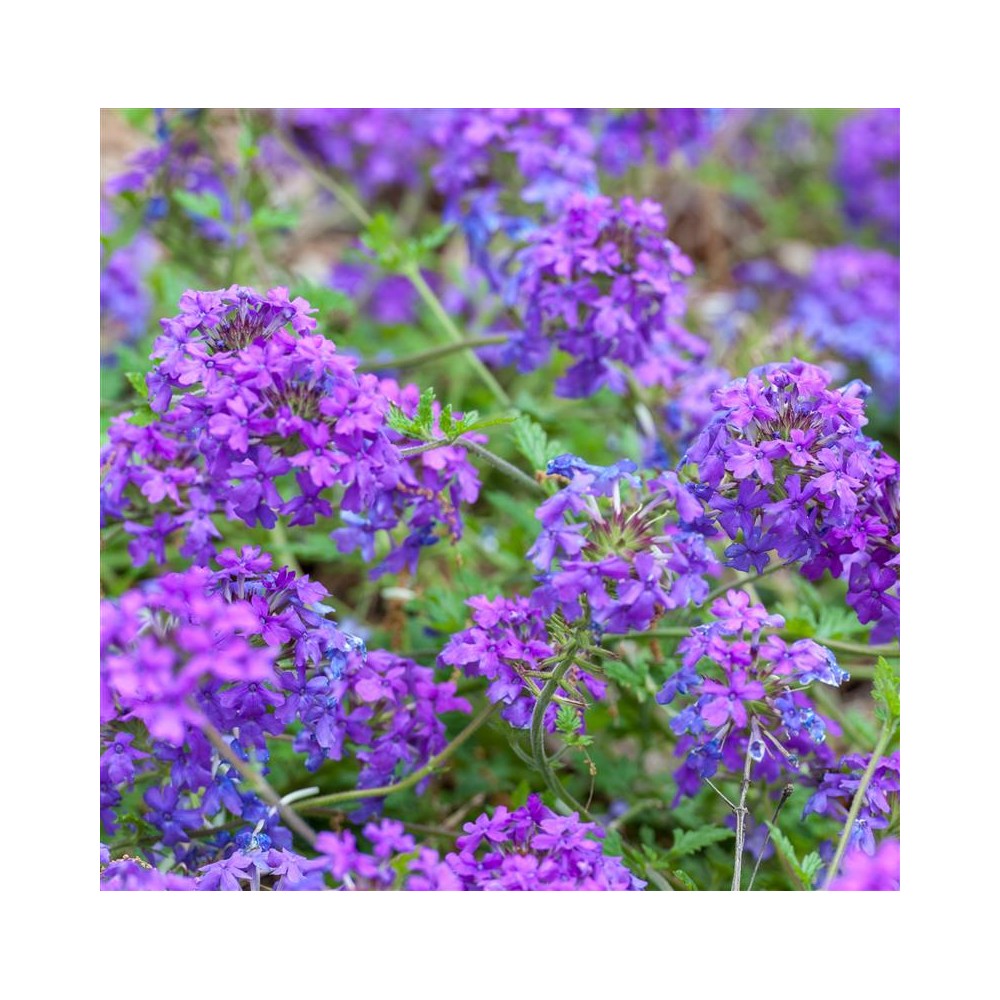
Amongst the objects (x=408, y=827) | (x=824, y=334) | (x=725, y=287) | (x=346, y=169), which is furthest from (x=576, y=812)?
(x=725, y=287)

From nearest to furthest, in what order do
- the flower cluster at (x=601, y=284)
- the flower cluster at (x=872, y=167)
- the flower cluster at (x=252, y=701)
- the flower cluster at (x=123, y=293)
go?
the flower cluster at (x=252, y=701), the flower cluster at (x=601, y=284), the flower cluster at (x=123, y=293), the flower cluster at (x=872, y=167)

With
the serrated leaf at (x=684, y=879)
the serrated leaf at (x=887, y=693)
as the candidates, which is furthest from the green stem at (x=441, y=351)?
A: the serrated leaf at (x=684, y=879)

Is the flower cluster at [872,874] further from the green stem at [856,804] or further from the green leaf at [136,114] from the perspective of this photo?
the green leaf at [136,114]

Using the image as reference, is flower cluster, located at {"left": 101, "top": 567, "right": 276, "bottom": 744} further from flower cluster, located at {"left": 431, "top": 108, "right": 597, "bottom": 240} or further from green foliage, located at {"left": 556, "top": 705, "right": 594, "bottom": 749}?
flower cluster, located at {"left": 431, "top": 108, "right": 597, "bottom": 240}

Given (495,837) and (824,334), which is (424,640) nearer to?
(495,837)

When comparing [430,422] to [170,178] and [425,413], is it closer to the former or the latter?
[425,413]

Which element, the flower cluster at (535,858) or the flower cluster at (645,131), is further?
the flower cluster at (645,131)

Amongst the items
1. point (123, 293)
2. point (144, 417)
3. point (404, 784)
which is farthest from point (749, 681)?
point (123, 293)
